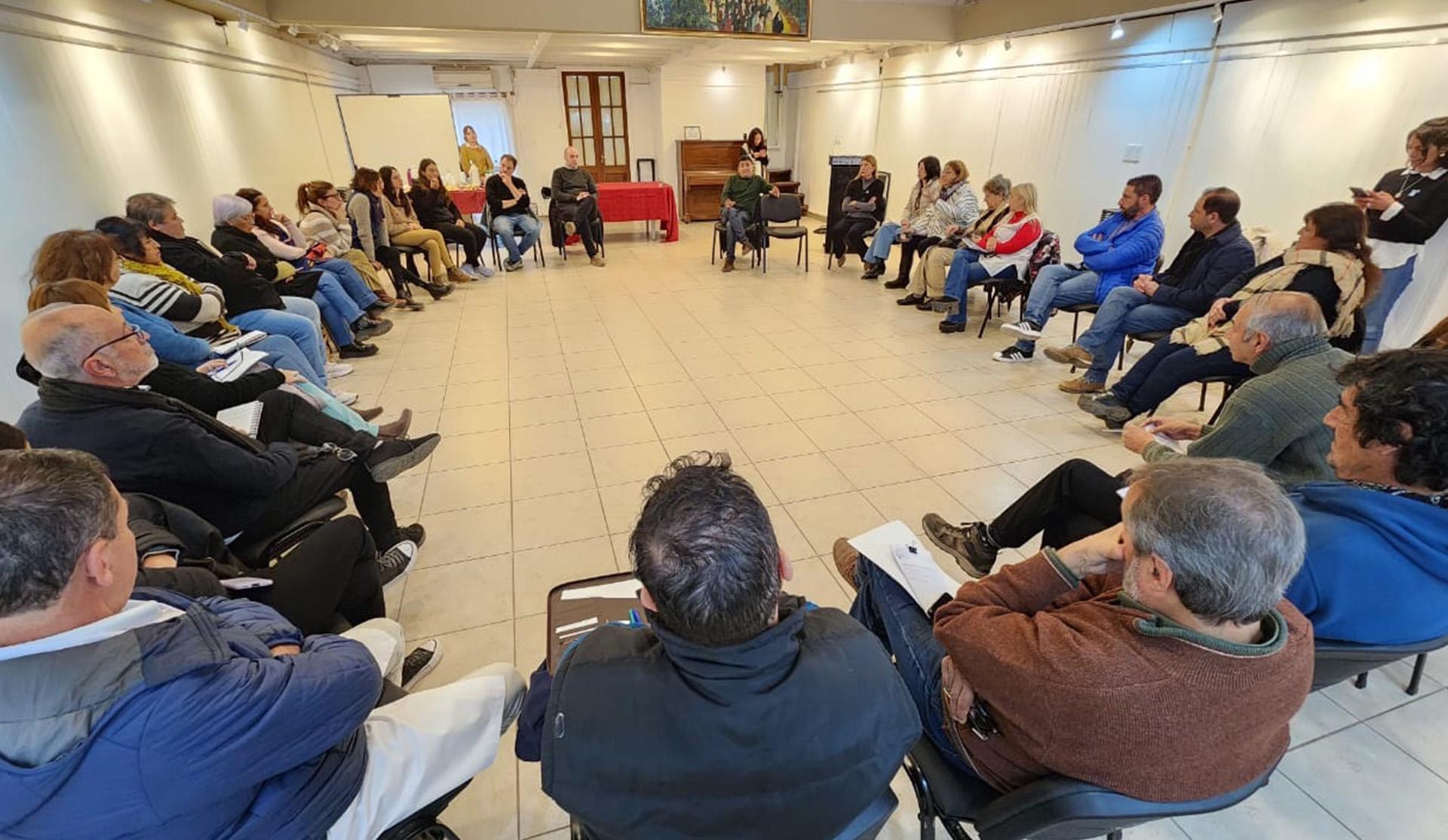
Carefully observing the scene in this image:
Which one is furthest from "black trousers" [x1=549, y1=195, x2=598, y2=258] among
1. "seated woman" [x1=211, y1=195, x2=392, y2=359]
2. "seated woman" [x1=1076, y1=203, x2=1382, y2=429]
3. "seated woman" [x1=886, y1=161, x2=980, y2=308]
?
"seated woman" [x1=1076, y1=203, x2=1382, y2=429]

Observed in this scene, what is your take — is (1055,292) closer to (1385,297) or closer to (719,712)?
(1385,297)

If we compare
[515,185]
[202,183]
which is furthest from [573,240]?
[202,183]

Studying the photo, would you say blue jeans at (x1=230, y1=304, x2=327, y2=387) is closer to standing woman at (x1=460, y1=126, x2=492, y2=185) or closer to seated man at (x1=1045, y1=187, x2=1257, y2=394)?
seated man at (x1=1045, y1=187, x2=1257, y2=394)

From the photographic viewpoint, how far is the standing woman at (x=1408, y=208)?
10.6 ft

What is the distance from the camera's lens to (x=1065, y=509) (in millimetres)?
1903

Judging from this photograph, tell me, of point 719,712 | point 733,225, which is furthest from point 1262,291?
point 733,225

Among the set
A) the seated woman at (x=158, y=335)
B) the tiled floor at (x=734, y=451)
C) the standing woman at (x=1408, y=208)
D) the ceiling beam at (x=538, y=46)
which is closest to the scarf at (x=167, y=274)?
the seated woman at (x=158, y=335)

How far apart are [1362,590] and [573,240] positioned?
303 inches

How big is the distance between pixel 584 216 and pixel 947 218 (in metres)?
4.03

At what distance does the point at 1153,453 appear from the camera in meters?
2.04

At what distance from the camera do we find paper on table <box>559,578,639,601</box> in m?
1.49

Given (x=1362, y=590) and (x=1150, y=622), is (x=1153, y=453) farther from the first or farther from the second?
(x=1150, y=622)

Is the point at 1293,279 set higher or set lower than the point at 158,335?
higher

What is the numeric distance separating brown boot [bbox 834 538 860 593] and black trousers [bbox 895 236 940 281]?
4.35 m
